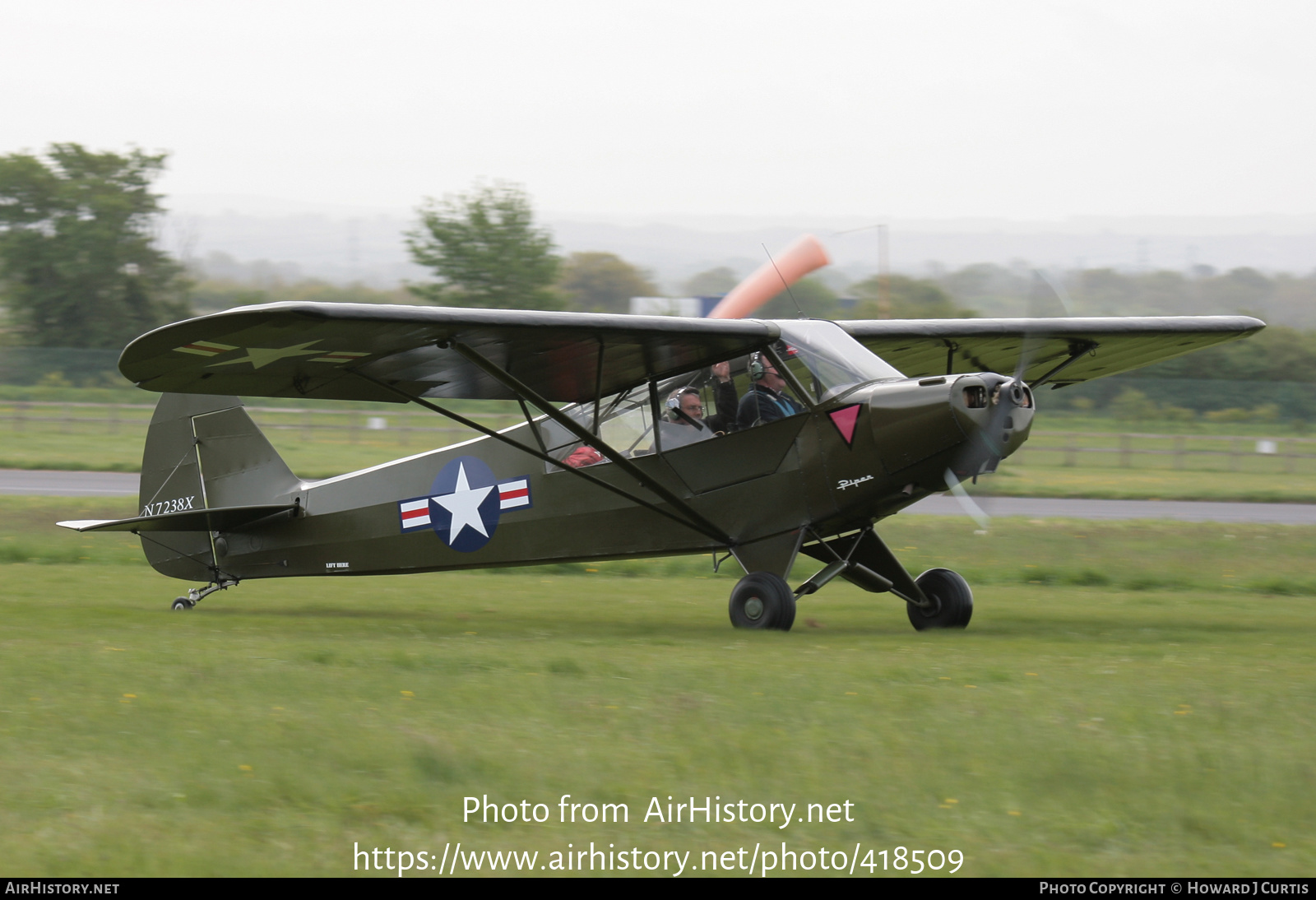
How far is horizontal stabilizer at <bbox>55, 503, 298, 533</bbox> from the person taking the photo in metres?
12.3

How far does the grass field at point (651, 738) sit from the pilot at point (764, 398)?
185cm

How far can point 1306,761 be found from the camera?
217 inches

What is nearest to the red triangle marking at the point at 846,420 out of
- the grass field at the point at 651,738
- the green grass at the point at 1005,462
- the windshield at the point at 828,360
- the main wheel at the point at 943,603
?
the windshield at the point at 828,360

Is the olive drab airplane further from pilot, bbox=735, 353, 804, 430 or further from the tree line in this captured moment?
the tree line

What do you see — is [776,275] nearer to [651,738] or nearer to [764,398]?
[764,398]

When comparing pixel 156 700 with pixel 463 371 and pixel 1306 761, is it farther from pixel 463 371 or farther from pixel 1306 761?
pixel 1306 761

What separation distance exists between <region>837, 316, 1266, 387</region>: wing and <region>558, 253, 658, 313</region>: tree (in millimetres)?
60693

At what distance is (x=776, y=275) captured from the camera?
16453 mm

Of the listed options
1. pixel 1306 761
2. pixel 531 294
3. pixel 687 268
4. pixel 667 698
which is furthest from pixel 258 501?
pixel 687 268

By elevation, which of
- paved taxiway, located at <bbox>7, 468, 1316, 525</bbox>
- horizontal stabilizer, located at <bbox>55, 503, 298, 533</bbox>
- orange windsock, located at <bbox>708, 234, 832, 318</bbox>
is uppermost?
orange windsock, located at <bbox>708, 234, 832, 318</bbox>

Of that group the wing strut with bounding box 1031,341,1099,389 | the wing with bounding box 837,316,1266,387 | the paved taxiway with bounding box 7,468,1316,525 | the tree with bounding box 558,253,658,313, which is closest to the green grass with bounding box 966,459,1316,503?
the paved taxiway with bounding box 7,468,1316,525

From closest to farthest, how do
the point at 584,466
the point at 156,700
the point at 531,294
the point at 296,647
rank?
the point at 156,700 < the point at 296,647 < the point at 584,466 < the point at 531,294

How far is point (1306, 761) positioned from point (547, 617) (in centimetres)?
757

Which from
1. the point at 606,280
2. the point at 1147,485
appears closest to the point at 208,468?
the point at 1147,485
